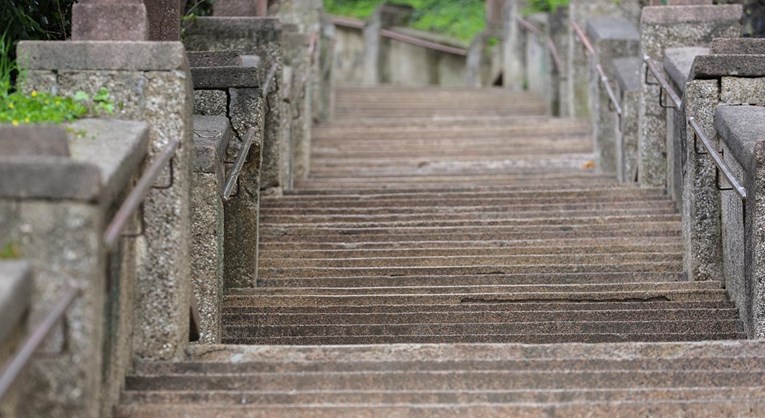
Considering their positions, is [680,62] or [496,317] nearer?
[496,317]

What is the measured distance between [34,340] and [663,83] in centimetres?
643

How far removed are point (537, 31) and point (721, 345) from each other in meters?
13.7

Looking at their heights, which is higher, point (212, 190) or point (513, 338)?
point (212, 190)

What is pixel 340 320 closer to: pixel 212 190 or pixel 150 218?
pixel 212 190

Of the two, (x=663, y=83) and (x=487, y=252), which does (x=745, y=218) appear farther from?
(x=663, y=83)

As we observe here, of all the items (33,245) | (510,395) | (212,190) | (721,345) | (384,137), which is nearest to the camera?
(33,245)

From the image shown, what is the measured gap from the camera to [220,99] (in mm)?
8750

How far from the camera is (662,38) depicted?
10.7 m

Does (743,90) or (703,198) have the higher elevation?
(743,90)

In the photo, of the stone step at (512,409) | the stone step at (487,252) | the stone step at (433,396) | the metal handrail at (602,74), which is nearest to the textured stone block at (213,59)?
the stone step at (487,252)

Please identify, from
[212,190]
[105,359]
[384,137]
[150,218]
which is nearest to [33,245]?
[105,359]

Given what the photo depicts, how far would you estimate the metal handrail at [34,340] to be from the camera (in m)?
3.79

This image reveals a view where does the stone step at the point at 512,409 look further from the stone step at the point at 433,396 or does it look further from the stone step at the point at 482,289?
the stone step at the point at 482,289

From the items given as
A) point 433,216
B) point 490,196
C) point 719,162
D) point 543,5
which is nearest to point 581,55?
point 490,196
